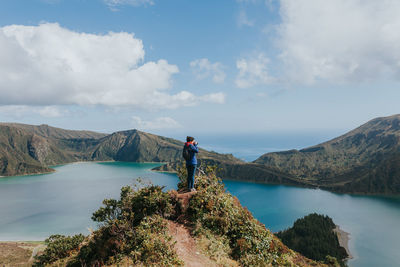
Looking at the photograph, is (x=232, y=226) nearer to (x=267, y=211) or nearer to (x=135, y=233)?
(x=135, y=233)

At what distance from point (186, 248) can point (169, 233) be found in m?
1.27

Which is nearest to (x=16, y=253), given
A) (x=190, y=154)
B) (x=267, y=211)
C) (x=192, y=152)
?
(x=190, y=154)

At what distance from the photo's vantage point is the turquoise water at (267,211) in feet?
295

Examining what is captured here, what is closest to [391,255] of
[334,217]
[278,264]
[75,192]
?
[334,217]

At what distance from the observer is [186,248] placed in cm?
1101

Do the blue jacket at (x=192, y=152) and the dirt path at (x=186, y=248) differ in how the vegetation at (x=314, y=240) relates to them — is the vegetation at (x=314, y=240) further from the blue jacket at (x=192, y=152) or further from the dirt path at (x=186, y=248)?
the dirt path at (x=186, y=248)

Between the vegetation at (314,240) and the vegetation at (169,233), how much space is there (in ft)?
274

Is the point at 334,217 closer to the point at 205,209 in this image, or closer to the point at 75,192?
the point at 205,209

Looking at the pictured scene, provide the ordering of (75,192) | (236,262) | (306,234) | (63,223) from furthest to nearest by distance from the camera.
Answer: (75,192) < (63,223) < (306,234) < (236,262)

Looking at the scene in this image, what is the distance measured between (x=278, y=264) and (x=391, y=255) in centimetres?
9800

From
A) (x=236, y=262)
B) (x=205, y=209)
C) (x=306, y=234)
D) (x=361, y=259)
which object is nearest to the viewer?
(x=236, y=262)

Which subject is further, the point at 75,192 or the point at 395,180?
the point at 395,180

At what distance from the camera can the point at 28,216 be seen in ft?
374

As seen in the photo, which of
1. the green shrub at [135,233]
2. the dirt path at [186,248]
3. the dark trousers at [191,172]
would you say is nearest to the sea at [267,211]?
the dark trousers at [191,172]
